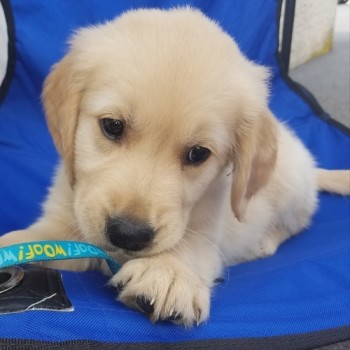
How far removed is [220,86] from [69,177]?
0.59m

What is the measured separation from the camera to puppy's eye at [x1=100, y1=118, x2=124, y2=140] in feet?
5.83

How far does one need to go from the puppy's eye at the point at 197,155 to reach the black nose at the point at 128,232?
→ 0.31 meters

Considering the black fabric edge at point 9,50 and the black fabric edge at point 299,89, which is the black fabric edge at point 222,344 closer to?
the black fabric edge at point 9,50

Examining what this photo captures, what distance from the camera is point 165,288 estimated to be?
1588mm

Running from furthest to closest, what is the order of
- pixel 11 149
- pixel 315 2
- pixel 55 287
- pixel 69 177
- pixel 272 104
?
pixel 315 2
pixel 272 104
pixel 11 149
pixel 69 177
pixel 55 287

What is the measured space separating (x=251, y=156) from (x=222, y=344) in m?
0.69

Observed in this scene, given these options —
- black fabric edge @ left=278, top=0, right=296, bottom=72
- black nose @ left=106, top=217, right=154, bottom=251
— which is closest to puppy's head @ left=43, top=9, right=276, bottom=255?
black nose @ left=106, top=217, right=154, bottom=251

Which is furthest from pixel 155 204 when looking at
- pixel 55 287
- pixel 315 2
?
pixel 315 2

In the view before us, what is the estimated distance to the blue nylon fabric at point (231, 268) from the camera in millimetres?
1516

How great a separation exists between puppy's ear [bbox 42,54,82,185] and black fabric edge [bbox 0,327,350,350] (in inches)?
28.1

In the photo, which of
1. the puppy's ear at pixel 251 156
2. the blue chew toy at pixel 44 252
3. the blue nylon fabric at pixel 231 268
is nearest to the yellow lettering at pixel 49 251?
the blue chew toy at pixel 44 252

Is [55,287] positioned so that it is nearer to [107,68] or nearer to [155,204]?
[155,204]

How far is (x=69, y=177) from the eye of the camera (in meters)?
1.99

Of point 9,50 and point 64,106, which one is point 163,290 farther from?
point 9,50
